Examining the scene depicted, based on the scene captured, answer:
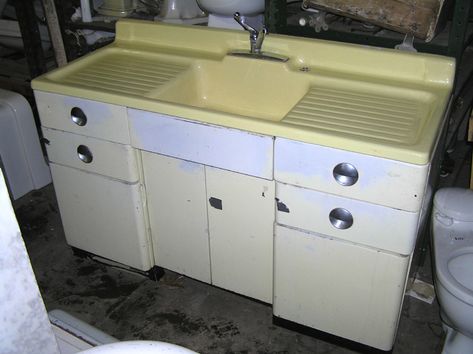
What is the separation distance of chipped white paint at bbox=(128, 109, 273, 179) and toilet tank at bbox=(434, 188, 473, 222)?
602 millimetres

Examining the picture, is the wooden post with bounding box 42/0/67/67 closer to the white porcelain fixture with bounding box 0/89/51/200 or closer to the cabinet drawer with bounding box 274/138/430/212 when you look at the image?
the white porcelain fixture with bounding box 0/89/51/200

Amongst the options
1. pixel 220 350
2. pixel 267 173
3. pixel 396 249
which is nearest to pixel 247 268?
pixel 220 350

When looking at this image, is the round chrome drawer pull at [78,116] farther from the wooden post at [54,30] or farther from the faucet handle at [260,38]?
the wooden post at [54,30]

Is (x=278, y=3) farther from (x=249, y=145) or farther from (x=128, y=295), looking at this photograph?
(x=128, y=295)

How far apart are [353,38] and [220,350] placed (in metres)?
1.12

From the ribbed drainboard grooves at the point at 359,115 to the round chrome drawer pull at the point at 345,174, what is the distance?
0.28 feet

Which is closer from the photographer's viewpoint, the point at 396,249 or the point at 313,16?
the point at 396,249

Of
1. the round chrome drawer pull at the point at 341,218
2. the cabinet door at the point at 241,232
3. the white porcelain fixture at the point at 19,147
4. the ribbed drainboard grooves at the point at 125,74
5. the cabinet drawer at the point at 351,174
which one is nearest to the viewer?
the cabinet drawer at the point at 351,174

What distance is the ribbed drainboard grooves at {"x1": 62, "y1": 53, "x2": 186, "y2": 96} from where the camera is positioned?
1604 mm

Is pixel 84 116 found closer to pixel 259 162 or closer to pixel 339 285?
pixel 259 162

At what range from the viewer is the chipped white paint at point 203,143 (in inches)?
54.1

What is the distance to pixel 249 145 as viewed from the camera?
1.38 metres

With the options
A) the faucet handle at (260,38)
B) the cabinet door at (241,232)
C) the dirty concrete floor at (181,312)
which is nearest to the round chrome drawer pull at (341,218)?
the cabinet door at (241,232)

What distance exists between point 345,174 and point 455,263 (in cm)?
53
